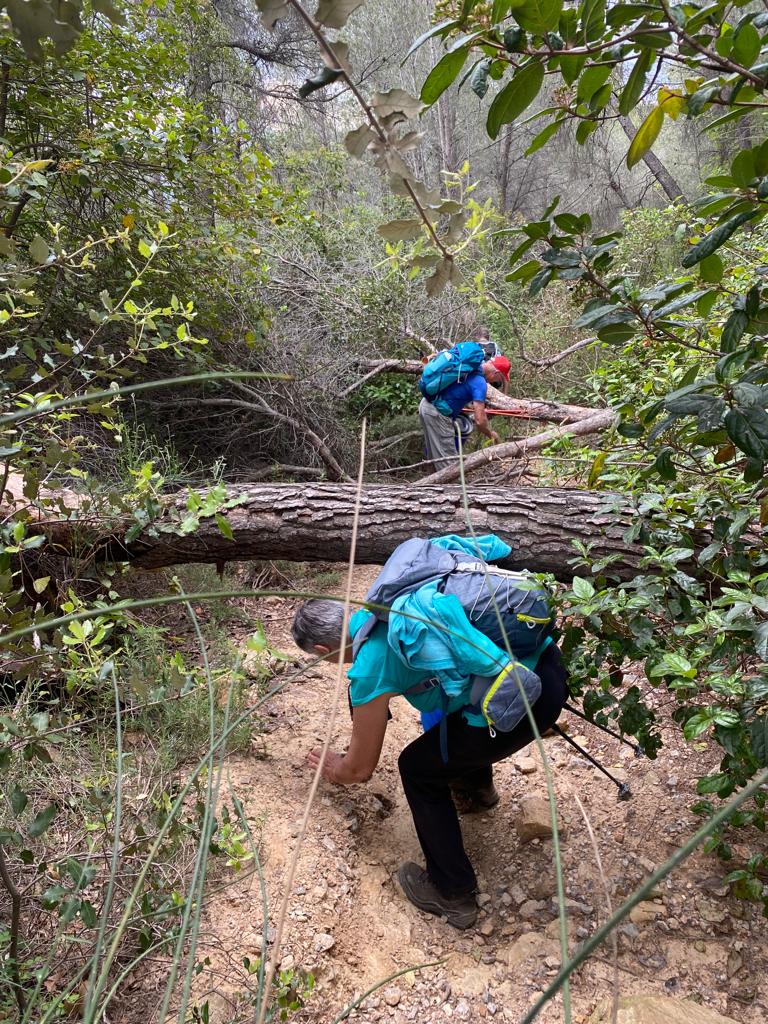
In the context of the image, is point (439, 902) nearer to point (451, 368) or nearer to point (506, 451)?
point (506, 451)

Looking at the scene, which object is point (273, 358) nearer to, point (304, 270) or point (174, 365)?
point (174, 365)

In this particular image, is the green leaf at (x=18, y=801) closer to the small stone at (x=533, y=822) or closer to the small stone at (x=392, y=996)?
the small stone at (x=392, y=996)

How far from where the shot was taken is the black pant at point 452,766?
1.92 m

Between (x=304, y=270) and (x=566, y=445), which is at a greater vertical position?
(x=304, y=270)

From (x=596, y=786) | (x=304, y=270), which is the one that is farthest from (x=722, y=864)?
(x=304, y=270)

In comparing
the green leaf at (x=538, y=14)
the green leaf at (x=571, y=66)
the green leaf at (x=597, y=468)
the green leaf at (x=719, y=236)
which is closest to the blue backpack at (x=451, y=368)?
the green leaf at (x=597, y=468)

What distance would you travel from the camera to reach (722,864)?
194 cm

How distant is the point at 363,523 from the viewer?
9.20 ft

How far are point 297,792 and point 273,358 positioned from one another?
3.63 m

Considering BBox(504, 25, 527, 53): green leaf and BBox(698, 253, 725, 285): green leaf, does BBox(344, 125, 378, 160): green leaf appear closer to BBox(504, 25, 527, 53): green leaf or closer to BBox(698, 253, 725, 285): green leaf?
BBox(504, 25, 527, 53): green leaf

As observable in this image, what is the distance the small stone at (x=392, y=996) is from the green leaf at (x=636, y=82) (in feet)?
7.30

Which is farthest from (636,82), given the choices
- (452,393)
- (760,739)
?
(452,393)

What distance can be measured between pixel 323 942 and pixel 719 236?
2024mm

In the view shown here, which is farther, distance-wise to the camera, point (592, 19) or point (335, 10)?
point (592, 19)
